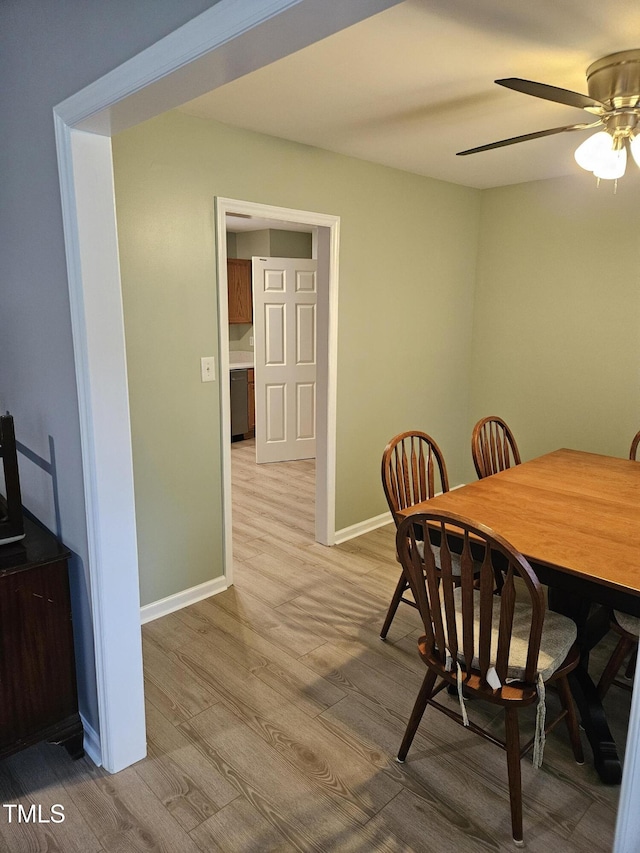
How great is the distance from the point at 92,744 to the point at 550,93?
8.50ft

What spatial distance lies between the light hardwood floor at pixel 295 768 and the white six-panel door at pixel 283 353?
2.83 m

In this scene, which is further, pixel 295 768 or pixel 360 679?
pixel 360 679

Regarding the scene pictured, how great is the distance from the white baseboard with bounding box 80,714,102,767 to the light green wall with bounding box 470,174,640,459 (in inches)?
137

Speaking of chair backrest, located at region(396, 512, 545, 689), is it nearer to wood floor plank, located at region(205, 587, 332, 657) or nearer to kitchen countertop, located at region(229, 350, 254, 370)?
wood floor plank, located at region(205, 587, 332, 657)

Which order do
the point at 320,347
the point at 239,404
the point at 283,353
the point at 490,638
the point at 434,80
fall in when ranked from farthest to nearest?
1. the point at 239,404
2. the point at 283,353
3. the point at 320,347
4. the point at 434,80
5. the point at 490,638

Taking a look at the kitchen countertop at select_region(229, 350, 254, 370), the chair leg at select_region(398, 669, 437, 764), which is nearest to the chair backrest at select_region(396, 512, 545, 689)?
the chair leg at select_region(398, 669, 437, 764)

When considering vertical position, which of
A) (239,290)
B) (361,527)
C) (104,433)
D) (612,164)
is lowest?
(361,527)

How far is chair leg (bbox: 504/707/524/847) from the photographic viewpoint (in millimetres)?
1676

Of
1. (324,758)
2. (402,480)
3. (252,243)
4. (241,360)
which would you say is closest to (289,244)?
(252,243)

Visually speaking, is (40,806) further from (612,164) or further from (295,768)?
(612,164)

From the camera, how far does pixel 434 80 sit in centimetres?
217

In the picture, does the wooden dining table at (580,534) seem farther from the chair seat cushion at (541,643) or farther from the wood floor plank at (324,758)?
the wood floor plank at (324,758)

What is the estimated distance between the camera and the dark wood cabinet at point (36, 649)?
177 cm

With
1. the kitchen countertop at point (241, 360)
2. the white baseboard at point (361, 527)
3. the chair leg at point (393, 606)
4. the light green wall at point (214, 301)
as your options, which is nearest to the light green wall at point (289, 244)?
the kitchen countertop at point (241, 360)
